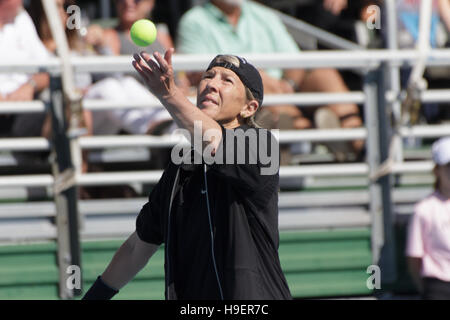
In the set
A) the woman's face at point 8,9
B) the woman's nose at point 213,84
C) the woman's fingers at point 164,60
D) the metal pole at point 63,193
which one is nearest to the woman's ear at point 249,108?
the woman's nose at point 213,84

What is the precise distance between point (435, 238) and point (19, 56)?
2973 mm

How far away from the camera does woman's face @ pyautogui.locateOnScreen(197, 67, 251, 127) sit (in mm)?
3521

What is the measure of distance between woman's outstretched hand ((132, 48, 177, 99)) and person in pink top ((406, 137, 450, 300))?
270cm

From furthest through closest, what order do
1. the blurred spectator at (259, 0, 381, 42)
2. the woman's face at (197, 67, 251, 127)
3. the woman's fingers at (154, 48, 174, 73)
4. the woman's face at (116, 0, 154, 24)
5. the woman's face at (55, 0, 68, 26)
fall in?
the blurred spectator at (259, 0, 381, 42), the woman's face at (116, 0, 154, 24), the woman's face at (55, 0, 68, 26), the woman's face at (197, 67, 251, 127), the woman's fingers at (154, 48, 174, 73)

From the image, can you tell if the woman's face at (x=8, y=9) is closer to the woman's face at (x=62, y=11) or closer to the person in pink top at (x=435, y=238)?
the woman's face at (x=62, y=11)

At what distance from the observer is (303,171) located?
606 centimetres

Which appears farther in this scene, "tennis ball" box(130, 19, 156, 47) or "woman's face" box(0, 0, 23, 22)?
"woman's face" box(0, 0, 23, 22)

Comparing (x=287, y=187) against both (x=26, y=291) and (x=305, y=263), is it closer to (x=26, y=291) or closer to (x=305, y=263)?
(x=305, y=263)

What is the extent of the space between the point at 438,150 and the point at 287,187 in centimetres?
115

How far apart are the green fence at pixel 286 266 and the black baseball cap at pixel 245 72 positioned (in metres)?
2.43

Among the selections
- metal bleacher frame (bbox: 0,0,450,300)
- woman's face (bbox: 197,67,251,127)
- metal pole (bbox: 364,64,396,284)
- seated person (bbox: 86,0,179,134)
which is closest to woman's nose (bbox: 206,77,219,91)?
woman's face (bbox: 197,67,251,127)

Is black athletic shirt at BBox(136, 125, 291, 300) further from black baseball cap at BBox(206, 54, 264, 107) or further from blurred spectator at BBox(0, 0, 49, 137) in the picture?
blurred spectator at BBox(0, 0, 49, 137)

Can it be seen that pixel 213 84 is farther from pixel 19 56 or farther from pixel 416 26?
pixel 416 26

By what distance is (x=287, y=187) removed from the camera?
6.19 m
